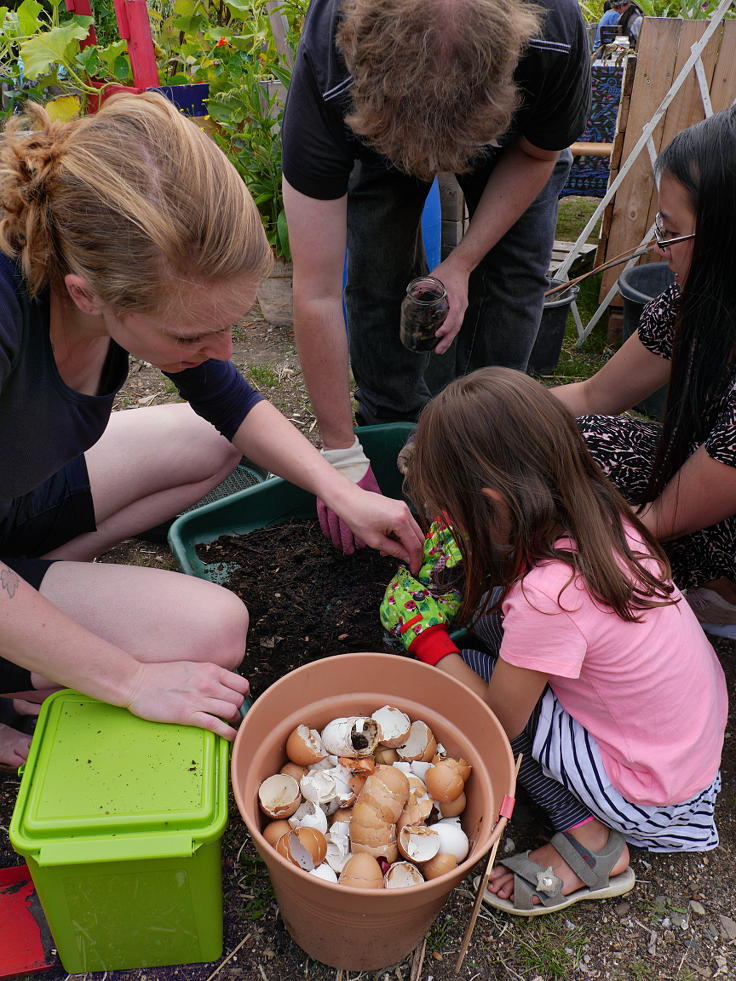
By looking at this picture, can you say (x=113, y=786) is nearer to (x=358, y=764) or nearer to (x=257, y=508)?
(x=358, y=764)

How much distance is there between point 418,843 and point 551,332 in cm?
227

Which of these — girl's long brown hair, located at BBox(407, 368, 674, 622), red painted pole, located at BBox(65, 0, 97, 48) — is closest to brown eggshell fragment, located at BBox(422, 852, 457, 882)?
girl's long brown hair, located at BBox(407, 368, 674, 622)

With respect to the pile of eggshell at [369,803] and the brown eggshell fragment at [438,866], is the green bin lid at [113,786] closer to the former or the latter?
the pile of eggshell at [369,803]

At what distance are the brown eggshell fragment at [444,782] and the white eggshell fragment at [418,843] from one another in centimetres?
8

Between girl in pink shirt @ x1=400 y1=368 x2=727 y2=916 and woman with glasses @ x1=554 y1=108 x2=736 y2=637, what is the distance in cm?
20

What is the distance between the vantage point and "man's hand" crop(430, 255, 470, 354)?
6.05ft

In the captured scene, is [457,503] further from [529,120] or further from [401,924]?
[529,120]

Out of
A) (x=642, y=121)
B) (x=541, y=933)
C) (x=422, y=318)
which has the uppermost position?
(x=642, y=121)

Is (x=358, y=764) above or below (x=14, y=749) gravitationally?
above

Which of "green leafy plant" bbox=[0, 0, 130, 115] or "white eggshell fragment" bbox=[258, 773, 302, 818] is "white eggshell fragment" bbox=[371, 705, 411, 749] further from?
"green leafy plant" bbox=[0, 0, 130, 115]

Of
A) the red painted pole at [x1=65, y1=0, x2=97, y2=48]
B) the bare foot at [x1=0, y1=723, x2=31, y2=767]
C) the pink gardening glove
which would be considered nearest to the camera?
the bare foot at [x1=0, y1=723, x2=31, y2=767]

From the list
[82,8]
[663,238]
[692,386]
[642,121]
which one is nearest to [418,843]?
[692,386]

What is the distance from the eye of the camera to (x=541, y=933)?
131 cm

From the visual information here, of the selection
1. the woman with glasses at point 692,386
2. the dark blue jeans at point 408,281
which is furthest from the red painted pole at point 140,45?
the woman with glasses at point 692,386
